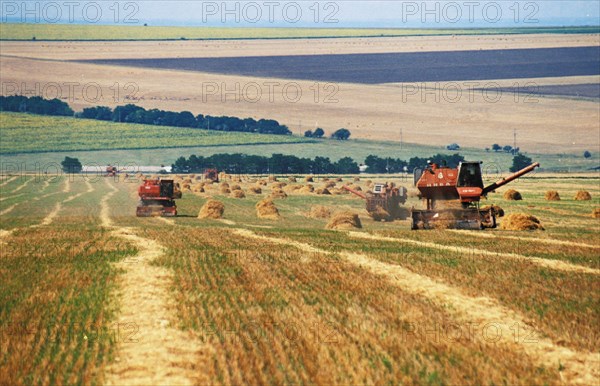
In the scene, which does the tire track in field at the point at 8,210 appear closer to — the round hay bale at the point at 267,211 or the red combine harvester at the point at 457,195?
the round hay bale at the point at 267,211

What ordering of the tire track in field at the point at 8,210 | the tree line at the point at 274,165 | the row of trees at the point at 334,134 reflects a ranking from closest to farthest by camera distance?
the tire track in field at the point at 8,210, the tree line at the point at 274,165, the row of trees at the point at 334,134

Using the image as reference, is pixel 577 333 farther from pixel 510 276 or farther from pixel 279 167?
pixel 279 167

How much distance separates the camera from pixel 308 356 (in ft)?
41.0

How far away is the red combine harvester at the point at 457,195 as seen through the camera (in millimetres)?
34594

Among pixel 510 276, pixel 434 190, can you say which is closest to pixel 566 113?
pixel 434 190

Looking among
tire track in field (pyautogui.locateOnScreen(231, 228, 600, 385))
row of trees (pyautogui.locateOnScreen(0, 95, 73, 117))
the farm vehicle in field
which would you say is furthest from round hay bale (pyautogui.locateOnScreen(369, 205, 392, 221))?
row of trees (pyautogui.locateOnScreen(0, 95, 73, 117))

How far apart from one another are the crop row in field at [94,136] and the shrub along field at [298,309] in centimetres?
10443

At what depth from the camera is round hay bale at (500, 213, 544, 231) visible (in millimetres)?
36781

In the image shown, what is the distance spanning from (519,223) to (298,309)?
23.3 metres

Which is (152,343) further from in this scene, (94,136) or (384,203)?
(94,136)

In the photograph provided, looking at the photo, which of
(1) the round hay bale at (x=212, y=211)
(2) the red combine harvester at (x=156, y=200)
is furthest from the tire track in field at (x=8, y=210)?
(1) the round hay bale at (x=212, y=211)

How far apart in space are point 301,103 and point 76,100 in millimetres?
45981

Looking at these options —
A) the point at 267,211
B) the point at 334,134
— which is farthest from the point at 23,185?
the point at 334,134

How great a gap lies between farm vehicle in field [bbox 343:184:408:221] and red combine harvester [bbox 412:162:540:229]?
44.0 feet
